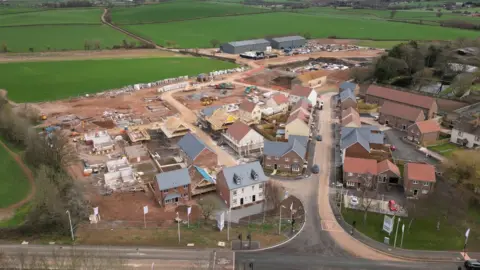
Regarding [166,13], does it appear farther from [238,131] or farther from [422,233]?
[422,233]

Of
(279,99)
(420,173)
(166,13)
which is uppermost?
(166,13)

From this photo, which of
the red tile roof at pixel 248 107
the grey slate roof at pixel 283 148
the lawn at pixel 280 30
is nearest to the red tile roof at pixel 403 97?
the red tile roof at pixel 248 107

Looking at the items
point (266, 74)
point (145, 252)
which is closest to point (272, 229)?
point (145, 252)

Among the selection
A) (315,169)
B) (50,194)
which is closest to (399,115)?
(315,169)

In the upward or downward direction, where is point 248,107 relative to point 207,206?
upward

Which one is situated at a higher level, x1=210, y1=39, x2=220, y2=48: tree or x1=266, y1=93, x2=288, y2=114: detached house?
x1=210, y1=39, x2=220, y2=48: tree

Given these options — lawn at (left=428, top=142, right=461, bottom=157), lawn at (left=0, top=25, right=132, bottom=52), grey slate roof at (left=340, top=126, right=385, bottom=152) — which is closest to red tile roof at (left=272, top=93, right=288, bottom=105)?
grey slate roof at (left=340, top=126, right=385, bottom=152)

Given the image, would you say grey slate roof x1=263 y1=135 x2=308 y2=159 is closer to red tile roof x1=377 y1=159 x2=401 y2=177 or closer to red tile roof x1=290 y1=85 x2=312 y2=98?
red tile roof x1=377 y1=159 x2=401 y2=177

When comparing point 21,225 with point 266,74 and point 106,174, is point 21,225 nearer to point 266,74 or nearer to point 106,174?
point 106,174
